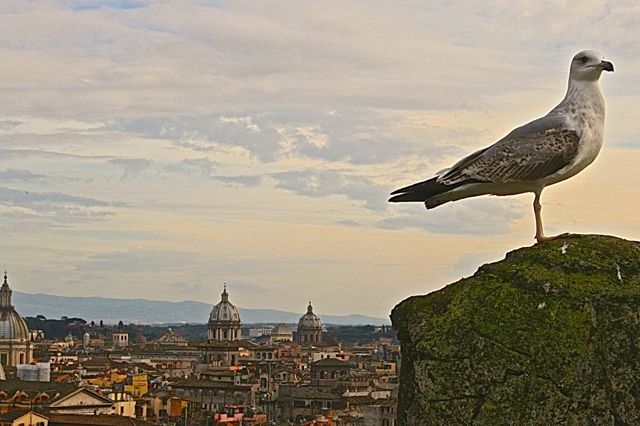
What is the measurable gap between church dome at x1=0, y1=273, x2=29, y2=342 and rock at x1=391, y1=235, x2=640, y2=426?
90474 mm

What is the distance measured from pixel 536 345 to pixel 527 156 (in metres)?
0.96

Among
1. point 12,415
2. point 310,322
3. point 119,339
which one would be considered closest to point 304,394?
point 12,415

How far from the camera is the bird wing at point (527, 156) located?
18.8ft

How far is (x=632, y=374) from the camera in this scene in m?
5.21

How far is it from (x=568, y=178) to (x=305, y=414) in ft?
200

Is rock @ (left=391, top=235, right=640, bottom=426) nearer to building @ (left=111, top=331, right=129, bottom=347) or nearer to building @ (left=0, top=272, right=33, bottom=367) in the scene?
building @ (left=0, top=272, right=33, bottom=367)

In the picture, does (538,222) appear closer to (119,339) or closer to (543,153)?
(543,153)

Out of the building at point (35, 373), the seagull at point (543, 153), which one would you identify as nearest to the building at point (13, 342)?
the building at point (35, 373)

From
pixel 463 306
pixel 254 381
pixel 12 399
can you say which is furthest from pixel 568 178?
pixel 254 381

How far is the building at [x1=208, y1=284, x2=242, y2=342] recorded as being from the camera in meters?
122

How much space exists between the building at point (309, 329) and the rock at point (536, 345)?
13551 cm

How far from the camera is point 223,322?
122062mm

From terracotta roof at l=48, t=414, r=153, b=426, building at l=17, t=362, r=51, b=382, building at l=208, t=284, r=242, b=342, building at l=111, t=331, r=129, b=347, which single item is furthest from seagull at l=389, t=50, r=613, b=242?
building at l=111, t=331, r=129, b=347

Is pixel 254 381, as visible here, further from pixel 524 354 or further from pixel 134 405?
pixel 524 354
